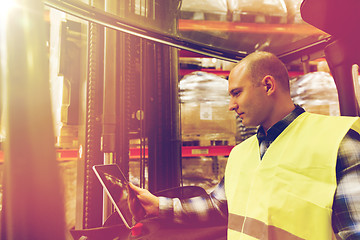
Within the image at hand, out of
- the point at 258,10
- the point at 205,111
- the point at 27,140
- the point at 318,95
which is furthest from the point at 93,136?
the point at 318,95

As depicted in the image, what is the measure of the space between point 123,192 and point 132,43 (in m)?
1.01

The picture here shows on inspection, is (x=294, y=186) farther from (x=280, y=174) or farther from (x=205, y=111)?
(x=205, y=111)

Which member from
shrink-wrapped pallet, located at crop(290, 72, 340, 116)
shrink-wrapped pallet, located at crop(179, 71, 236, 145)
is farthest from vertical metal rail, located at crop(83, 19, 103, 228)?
shrink-wrapped pallet, located at crop(290, 72, 340, 116)

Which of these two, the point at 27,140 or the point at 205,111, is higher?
the point at 205,111

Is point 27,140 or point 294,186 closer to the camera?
point 27,140

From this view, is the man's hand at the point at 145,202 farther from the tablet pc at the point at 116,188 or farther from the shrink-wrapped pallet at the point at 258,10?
the shrink-wrapped pallet at the point at 258,10

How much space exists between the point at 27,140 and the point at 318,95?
2.65m

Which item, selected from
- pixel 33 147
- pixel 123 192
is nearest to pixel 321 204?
pixel 123 192

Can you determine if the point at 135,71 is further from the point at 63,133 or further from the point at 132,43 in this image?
the point at 63,133

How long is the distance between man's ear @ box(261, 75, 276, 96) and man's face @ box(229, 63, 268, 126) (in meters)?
0.01

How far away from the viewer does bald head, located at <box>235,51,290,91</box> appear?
1238 mm

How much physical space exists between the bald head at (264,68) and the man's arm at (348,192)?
17.5 inches

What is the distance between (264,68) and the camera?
124cm

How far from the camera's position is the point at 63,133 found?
70.2 inches
